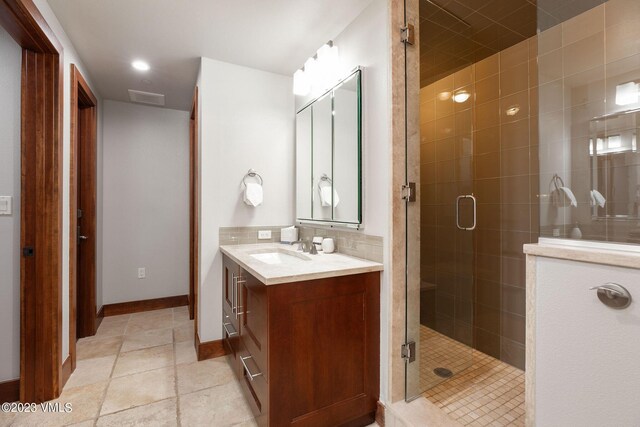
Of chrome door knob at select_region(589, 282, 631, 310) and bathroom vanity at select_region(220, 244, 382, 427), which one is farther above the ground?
chrome door knob at select_region(589, 282, 631, 310)

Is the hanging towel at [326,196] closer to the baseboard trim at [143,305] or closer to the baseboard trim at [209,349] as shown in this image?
the baseboard trim at [209,349]

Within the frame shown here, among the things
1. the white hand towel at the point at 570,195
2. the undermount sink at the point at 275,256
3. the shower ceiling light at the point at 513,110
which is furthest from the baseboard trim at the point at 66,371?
the shower ceiling light at the point at 513,110

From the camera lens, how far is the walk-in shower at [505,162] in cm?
103

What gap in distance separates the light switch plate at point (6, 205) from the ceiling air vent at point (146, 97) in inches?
66.3

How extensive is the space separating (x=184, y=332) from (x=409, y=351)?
220 centimetres

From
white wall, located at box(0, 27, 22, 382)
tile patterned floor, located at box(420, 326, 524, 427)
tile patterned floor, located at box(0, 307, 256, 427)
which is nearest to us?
tile patterned floor, located at box(420, 326, 524, 427)

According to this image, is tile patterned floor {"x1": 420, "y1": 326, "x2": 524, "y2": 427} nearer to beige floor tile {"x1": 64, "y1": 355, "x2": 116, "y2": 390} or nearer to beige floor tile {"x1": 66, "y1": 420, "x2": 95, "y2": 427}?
beige floor tile {"x1": 66, "y1": 420, "x2": 95, "y2": 427}

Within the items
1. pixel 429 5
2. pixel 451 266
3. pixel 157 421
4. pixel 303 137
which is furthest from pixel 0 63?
pixel 451 266

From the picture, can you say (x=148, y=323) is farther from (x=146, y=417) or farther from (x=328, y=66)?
(x=328, y=66)

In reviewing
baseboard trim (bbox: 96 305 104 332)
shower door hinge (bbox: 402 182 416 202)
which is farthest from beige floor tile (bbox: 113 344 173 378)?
shower door hinge (bbox: 402 182 416 202)

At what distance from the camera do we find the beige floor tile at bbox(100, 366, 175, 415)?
1.81 meters

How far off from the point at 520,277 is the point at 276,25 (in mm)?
2347

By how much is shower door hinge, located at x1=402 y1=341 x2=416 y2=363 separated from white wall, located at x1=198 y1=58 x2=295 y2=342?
4.80ft

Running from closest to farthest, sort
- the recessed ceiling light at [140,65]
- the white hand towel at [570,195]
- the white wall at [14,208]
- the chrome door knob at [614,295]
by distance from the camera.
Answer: the chrome door knob at [614,295], the white hand towel at [570,195], the white wall at [14,208], the recessed ceiling light at [140,65]
